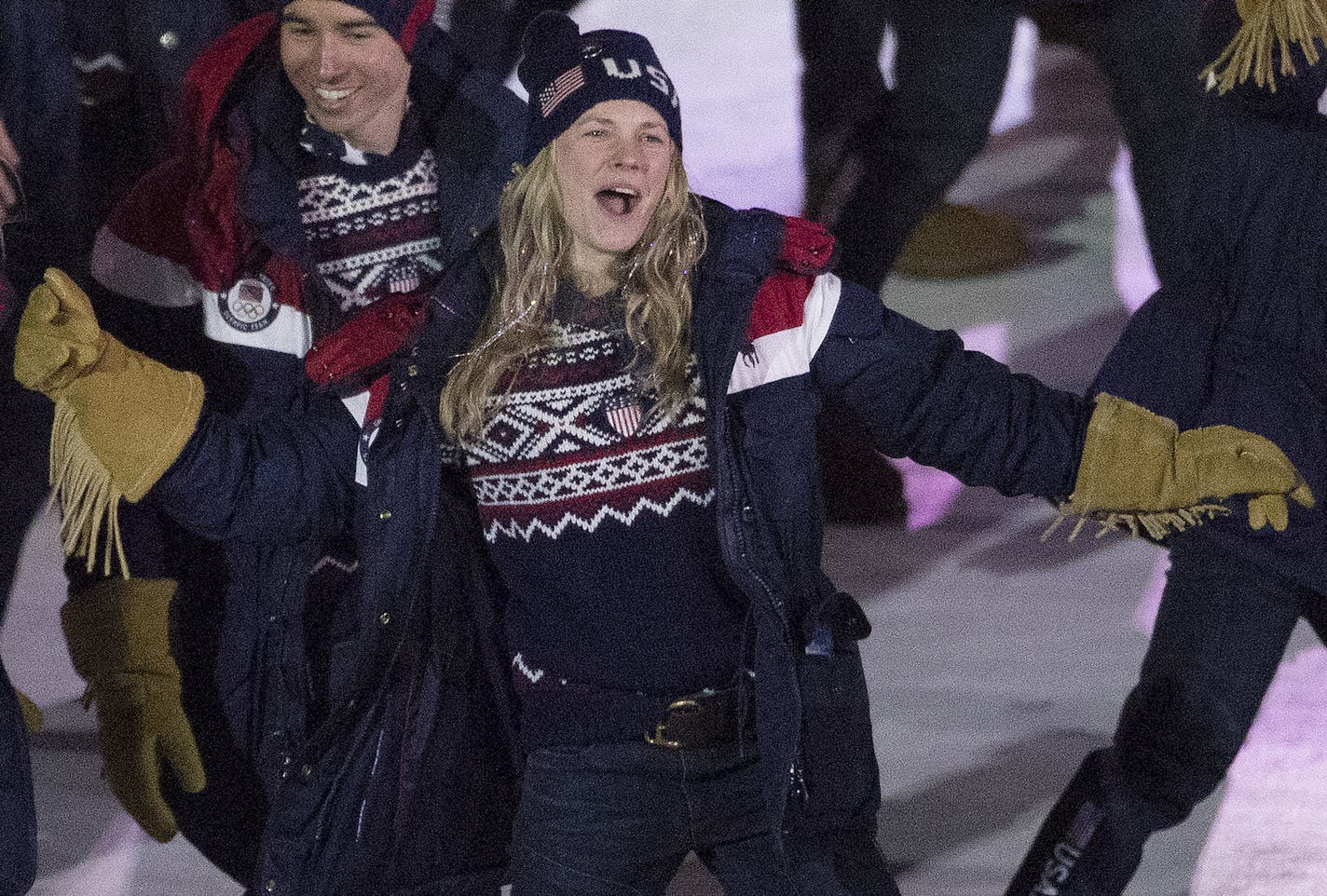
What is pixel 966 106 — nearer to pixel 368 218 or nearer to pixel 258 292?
pixel 368 218

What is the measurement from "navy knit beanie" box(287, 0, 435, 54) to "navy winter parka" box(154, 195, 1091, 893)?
2.20ft

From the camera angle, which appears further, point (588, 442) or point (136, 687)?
point (136, 687)

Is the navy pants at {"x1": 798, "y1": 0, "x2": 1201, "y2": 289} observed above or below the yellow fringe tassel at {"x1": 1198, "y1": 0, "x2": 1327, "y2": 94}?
below

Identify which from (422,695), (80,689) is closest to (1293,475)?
(422,695)

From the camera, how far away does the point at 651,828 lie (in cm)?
233

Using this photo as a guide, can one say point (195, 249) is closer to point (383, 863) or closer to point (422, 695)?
point (422, 695)

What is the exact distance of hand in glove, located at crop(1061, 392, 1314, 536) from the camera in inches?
91.5

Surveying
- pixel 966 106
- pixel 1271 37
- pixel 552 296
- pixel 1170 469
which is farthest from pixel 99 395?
pixel 966 106

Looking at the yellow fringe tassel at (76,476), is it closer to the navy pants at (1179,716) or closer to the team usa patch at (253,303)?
the team usa patch at (253,303)

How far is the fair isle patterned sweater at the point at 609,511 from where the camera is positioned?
2.29 meters

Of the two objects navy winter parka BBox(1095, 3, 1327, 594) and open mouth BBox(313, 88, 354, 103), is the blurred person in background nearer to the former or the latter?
navy winter parka BBox(1095, 3, 1327, 594)

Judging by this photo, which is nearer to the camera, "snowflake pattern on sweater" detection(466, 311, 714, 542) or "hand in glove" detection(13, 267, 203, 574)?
"hand in glove" detection(13, 267, 203, 574)

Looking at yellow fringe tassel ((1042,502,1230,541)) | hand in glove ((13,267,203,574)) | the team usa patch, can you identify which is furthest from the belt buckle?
the team usa patch

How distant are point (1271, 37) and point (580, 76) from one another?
0.97 m
